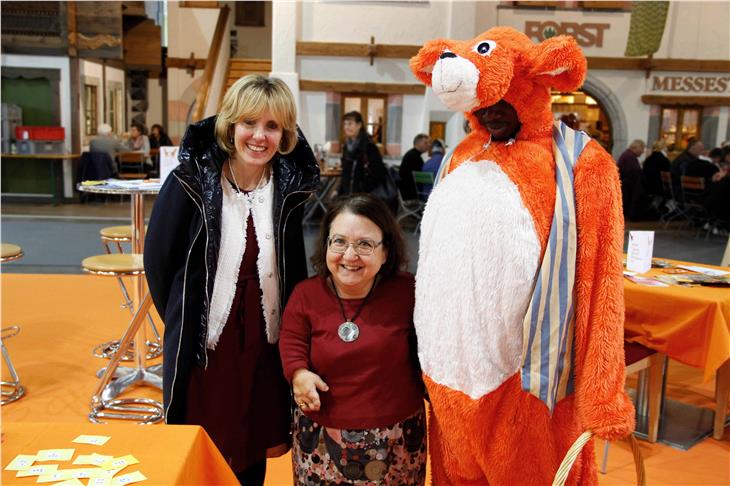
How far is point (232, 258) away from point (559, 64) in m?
1.01

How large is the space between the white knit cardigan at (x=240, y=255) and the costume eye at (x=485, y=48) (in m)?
0.73

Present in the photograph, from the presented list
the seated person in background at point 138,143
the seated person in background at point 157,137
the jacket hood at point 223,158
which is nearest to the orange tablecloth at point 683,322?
the jacket hood at point 223,158

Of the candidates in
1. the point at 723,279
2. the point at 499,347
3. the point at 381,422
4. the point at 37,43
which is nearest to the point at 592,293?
the point at 499,347

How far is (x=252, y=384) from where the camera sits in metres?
1.99

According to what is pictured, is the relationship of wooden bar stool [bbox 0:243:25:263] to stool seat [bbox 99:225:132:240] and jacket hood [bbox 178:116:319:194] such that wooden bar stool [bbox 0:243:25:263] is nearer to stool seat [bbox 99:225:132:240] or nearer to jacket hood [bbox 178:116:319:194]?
stool seat [bbox 99:225:132:240]

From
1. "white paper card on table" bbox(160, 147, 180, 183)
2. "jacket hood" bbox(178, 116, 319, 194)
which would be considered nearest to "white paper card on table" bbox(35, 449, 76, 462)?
"jacket hood" bbox(178, 116, 319, 194)

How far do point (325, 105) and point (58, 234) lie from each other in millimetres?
4981

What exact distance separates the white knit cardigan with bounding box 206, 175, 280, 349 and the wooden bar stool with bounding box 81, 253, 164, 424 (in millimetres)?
1490

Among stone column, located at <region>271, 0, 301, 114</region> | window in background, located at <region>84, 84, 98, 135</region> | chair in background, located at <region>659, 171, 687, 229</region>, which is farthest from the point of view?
window in background, located at <region>84, 84, 98, 135</region>

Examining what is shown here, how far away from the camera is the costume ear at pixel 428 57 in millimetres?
1651

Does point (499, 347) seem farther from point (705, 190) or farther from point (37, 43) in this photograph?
point (37, 43)

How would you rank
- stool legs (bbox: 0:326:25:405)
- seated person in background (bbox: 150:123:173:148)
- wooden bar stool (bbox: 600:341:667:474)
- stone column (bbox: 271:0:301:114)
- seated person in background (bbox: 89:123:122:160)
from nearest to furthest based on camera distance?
wooden bar stool (bbox: 600:341:667:474)
stool legs (bbox: 0:326:25:405)
stone column (bbox: 271:0:301:114)
seated person in background (bbox: 89:123:122:160)
seated person in background (bbox: 150:123:173:148)

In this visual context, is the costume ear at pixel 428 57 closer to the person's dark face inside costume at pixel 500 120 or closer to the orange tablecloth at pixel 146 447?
the person's dark face inside costume at pixel 500 120

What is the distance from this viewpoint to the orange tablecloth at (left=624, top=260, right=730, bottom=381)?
293 cm
